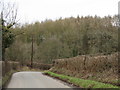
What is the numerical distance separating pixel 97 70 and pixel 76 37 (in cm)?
3730

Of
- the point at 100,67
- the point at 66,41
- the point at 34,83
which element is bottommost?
the point at 34,83

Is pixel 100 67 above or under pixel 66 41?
under

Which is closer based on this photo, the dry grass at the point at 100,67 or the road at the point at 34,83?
the dry grass at the point at 100,67

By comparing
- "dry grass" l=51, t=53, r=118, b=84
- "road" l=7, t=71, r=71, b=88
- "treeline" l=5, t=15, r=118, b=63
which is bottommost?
"road" l=7, t=71, r=71, b=88

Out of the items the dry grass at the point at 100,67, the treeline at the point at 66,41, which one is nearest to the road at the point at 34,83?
the dry grass at the point at 100,67

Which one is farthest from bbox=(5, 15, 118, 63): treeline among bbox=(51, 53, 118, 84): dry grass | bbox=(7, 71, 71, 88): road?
bbox=(7, 71, 71, 88): road

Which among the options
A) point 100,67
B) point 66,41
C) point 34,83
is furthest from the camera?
point 66,41

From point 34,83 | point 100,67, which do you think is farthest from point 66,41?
point 100,67

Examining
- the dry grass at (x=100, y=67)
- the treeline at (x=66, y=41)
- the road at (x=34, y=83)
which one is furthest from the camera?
the treeline at (x=66, y=41)

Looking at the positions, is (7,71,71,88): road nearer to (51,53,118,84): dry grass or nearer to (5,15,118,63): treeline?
(51,53,118,84): dry grass

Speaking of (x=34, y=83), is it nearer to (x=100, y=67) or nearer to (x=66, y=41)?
(x=100, y=67)

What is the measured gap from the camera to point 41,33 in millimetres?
77250

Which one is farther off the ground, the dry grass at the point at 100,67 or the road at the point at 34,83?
the dry grass at the point at 100,67

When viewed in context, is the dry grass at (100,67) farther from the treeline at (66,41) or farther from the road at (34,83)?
the treeline at (66,41)
